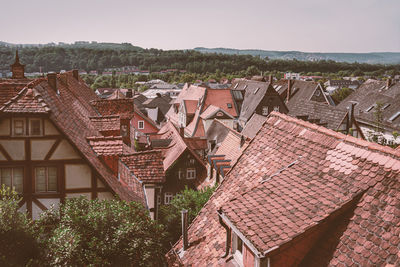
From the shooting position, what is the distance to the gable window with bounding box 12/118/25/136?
10984 millimetres

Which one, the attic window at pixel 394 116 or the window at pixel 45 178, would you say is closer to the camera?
the window at pixel 45 178

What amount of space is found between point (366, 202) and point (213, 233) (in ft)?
12.9

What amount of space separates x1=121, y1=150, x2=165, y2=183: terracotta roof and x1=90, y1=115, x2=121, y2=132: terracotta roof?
256 cm

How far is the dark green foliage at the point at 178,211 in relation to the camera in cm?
1661

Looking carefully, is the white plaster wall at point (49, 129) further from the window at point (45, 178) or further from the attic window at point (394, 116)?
the attic window at point (394, 116)

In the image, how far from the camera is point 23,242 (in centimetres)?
750

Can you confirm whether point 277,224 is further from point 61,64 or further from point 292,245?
point 61,64

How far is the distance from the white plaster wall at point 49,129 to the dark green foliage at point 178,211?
24.0 ft

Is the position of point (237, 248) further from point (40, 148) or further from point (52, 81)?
point (52, 81)

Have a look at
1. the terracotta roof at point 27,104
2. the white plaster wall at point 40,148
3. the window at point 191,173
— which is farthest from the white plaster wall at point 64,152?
the window at point 191,173

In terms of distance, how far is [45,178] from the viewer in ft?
37.1

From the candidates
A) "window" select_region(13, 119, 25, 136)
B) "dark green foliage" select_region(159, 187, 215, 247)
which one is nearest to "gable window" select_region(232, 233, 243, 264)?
"window" select_region(13, 119, 25, 136)

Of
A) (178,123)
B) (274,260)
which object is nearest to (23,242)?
(274,260)

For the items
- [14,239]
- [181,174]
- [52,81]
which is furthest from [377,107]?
[14,239]
